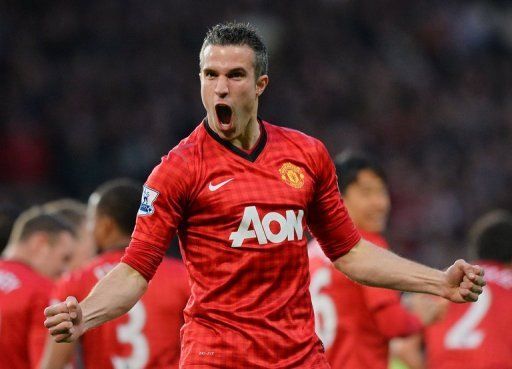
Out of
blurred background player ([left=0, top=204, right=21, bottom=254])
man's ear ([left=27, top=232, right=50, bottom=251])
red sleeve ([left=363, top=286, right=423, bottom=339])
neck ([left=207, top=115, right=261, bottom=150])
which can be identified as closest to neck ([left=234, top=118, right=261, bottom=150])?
neck ([left=207, top=115, right=261, bottom=150])

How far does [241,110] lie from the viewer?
4.61m

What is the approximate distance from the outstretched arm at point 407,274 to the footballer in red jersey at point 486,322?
2737 millimetres

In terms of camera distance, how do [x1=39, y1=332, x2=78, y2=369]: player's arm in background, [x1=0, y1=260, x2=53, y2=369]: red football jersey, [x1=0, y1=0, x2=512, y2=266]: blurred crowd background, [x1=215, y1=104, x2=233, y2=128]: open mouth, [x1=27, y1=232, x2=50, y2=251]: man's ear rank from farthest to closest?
[x1=0, y1=0, x2=512, y2=266]: blurred crowd background → [x1=27, y1=232, x2=50, y2=251]: man's ear → [x1=0, y1=260, x2=53, y2=369]: red football jersey → [x1=39, y1=332, x2=78, y2=369]: player's arm in background → [x1=215, y1=104, x2=233, y2=128]: open mouth

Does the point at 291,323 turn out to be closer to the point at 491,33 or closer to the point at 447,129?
the point at 447,129

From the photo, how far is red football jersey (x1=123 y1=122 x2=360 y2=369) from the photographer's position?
4477 mm

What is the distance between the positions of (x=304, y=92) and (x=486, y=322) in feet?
38.6

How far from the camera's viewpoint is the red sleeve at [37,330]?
20.7ft

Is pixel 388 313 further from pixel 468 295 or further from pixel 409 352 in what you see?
pixel 409 352

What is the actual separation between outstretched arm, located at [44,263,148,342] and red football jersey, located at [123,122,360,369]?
0.07m

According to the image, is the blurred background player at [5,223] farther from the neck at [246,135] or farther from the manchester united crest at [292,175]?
the manchester united crest at [292,175]

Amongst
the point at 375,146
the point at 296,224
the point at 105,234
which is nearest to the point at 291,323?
the point at 296,224

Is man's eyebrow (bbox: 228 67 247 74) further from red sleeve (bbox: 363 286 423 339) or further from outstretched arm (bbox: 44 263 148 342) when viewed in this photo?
red sleeve (bbox: 363 286 423 339)

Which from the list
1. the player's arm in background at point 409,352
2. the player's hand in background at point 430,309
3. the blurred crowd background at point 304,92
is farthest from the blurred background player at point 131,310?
the blurred crowd background at point 304,92

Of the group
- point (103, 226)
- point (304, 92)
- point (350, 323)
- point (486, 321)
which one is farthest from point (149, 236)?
point (304, 92)
